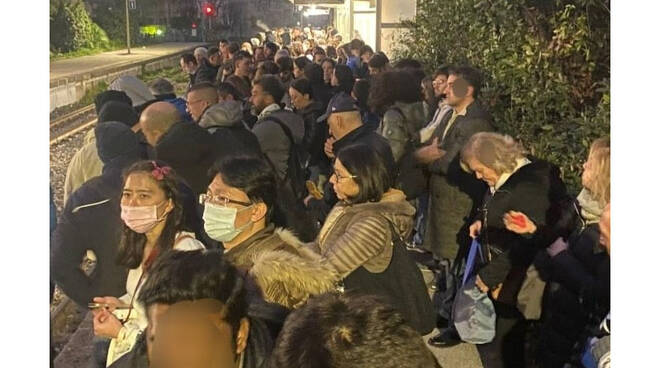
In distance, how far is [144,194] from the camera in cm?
257

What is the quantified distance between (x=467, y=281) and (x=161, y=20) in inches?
49.9

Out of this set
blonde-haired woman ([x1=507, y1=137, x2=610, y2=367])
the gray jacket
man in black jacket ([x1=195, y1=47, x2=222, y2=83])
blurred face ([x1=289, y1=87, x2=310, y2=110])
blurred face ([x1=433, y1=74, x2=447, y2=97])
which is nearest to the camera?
blonde-haired woman ([x1=507, y1=137, x2=610, y2=367])

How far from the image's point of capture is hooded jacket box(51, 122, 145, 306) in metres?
2.58

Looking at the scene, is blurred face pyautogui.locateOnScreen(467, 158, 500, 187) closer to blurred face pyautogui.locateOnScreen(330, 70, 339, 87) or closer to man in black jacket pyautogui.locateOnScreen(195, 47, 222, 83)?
blurred face pyautogui.locateOnScreen(330, 70, 339, 87)

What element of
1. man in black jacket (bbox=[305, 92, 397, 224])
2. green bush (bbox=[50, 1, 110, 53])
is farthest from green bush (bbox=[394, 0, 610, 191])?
green bush (bbox=[50, 1, 110, 53])

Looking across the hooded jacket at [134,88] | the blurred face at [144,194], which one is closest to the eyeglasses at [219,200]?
the blurred face at [144,194]

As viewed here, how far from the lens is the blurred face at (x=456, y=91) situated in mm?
2982

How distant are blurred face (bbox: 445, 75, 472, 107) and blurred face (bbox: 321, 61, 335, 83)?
1.55ft

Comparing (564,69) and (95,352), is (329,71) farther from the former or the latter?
(95,352)

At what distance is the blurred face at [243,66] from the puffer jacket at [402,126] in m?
0.50

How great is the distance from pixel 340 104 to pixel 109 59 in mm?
1015

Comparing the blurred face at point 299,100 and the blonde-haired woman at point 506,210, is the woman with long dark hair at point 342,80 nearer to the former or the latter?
the blurred face at point 299,100
